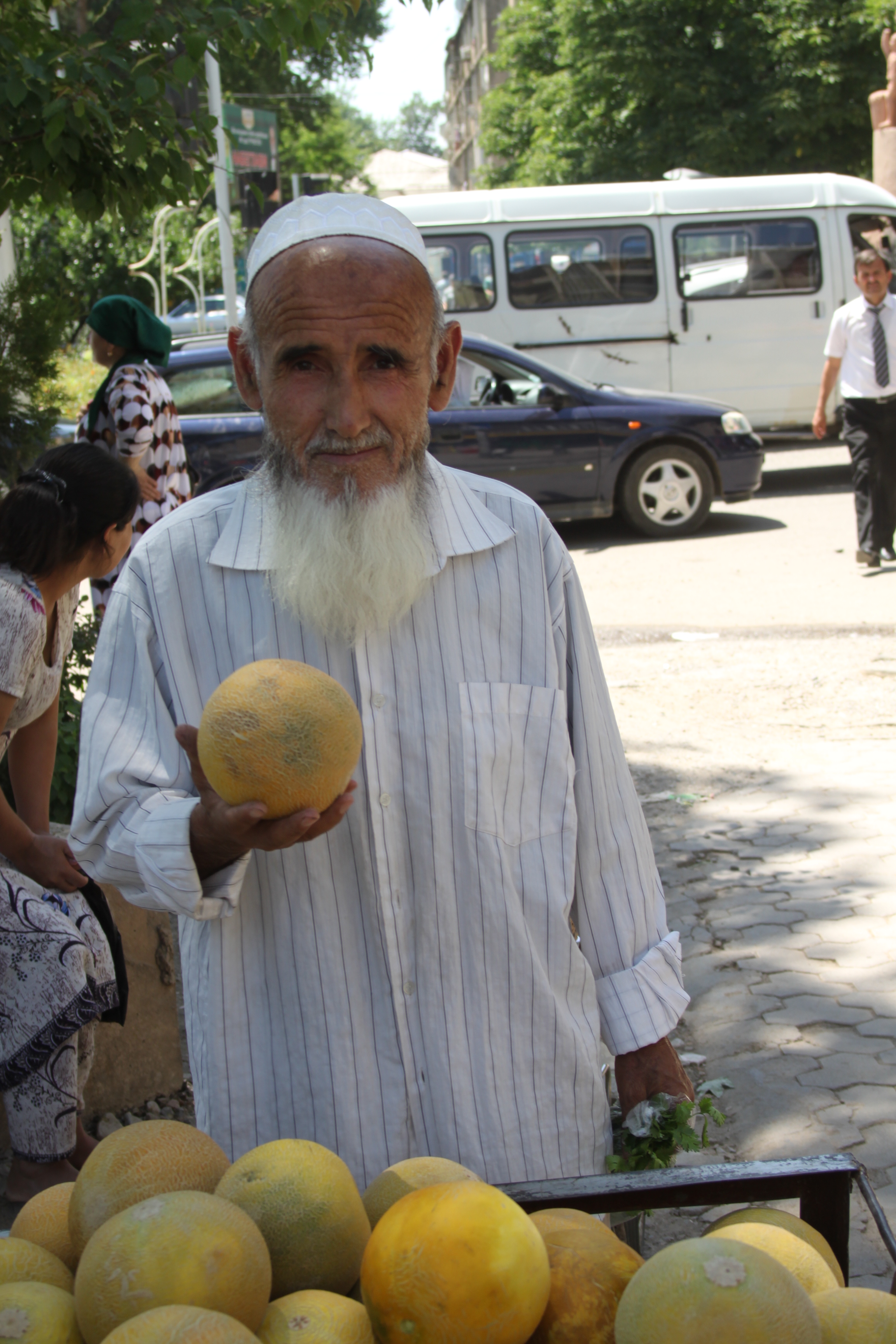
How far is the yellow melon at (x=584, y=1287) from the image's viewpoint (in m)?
1.14

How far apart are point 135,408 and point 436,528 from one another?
4300 mm

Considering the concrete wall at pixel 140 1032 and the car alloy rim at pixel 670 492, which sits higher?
the car alloy rim at pixel 670 492

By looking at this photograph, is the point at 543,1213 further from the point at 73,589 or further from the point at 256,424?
the point at 256,424

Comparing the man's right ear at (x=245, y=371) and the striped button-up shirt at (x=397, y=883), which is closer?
the striped button-up shirt at (x=397, y=883)

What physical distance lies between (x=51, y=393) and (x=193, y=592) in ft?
10.2

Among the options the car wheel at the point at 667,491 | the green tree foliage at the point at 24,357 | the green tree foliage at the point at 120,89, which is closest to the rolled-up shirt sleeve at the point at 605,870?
the green tree foliage at the point at 120,89

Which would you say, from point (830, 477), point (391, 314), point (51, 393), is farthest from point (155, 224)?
point (391, 314)

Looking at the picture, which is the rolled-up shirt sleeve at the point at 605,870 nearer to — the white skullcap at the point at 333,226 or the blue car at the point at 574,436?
the white skullcap at the point at 333,226

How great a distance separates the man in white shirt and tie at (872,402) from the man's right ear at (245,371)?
321 inches

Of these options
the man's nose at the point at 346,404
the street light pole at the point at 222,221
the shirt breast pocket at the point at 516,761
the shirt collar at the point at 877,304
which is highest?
the street light pole at the point at 222,221

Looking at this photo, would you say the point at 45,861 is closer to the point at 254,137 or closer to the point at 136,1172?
the point at 136,1172

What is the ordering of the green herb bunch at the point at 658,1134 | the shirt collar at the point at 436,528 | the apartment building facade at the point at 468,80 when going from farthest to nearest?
the apartment building facade at the point at 468,80, the shirt collar at the point at 436,528, the green herb bunch at the point at 658,1134

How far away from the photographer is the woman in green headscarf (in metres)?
5.77

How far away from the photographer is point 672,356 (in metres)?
15.4
